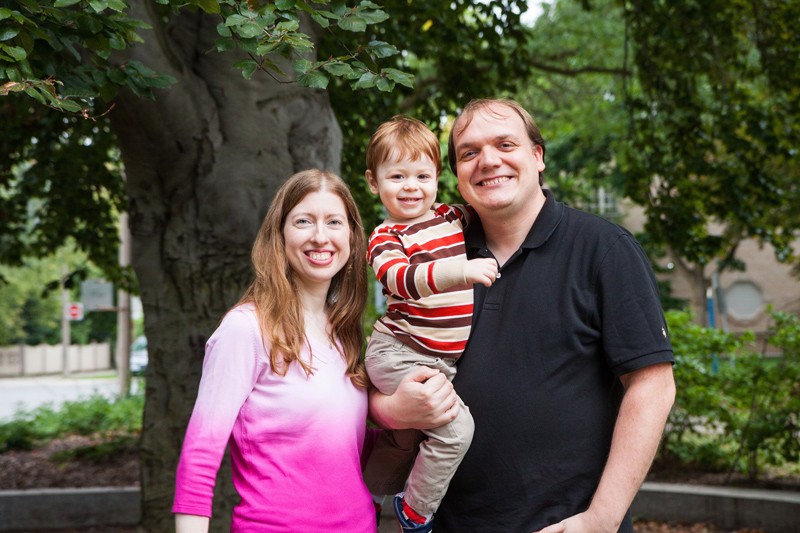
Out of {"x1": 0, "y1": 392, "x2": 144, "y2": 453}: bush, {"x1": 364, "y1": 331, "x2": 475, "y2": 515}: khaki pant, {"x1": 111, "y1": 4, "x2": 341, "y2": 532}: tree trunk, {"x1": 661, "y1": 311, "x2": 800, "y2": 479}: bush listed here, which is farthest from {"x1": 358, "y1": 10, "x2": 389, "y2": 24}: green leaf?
{"x1": 0, "y1": 392, "x2": 144, "y2": 453}: bush

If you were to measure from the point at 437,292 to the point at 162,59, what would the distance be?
103 inches

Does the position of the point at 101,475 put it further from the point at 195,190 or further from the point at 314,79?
the point at 314,79

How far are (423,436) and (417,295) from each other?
1.73 ft

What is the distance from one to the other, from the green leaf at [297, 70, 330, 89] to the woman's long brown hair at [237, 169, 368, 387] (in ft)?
0.92

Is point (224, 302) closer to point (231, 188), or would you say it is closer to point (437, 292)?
point (231, 188)

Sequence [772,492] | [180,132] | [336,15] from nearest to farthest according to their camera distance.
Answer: [336,15], [180,132], [772,492]

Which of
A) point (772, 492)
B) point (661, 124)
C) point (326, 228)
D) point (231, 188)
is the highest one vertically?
point (661, 124)

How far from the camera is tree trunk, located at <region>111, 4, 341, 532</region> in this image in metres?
4.84

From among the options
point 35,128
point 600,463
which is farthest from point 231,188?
point 35,128

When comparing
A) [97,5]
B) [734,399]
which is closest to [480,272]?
[97,5]

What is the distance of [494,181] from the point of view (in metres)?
2.67

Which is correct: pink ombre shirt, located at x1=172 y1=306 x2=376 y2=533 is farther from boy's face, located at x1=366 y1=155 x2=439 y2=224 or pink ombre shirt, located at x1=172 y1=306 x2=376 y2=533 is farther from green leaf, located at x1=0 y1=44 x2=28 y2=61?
green leaf, located at x1=0 y1=44 x2=28 y2=61

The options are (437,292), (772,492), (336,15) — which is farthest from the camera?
(772,492)

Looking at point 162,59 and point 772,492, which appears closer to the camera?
point 162,59
